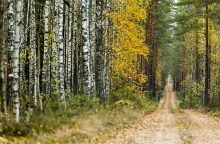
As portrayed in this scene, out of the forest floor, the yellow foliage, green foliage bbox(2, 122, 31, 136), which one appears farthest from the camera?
the yellow foliage

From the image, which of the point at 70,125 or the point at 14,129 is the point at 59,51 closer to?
the point at 70,125

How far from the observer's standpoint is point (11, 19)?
1511 centimetres

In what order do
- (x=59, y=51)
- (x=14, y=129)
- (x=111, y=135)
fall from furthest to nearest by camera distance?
(x=59, y=51)
(x=111, y=135)
(x=14, y=129)

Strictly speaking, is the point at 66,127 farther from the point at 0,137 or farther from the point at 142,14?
the point at 142,14

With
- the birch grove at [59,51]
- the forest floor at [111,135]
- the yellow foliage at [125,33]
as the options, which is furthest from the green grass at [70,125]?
the yellow foliage at [125,33]

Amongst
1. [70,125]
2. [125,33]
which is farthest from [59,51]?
[125,33]

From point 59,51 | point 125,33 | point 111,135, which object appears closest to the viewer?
point 111,135

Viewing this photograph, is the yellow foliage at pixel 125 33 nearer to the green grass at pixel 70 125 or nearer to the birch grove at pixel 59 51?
the birch grove at pixel 59 51

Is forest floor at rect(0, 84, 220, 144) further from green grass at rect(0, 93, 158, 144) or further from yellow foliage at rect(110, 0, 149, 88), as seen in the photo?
yellow foliage at rect(110, 0, 149, 88)

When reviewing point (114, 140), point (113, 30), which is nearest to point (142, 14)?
point (113, 30)

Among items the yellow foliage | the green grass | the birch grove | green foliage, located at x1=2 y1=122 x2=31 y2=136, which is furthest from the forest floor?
the yellow foliage

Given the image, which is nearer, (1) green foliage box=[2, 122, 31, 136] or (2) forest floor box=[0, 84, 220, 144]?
(1) green foliage box=[2, 122, 31, 136]

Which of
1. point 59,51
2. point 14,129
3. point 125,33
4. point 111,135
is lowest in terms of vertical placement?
point 111,135

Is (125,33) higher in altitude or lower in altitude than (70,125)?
higher
